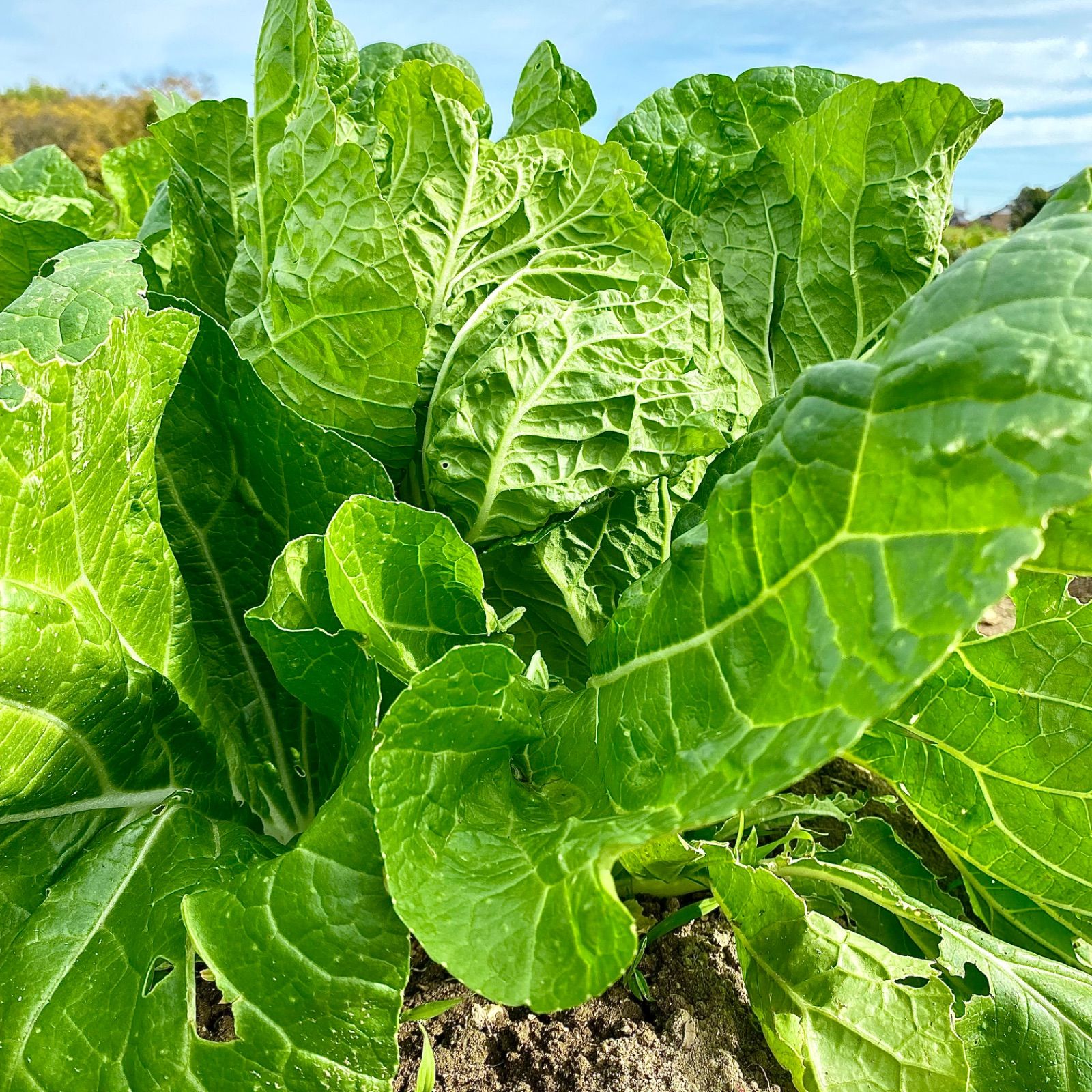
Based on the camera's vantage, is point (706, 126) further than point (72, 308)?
Yes

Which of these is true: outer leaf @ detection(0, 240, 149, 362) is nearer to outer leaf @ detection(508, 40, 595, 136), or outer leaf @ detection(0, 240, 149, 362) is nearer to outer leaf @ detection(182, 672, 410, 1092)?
outer leaf @ detection(182, 672, 410, 1092)

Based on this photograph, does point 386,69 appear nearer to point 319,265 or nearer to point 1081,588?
point 319,265

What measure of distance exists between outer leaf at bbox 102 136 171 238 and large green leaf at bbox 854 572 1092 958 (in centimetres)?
248

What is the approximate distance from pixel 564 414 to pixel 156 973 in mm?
965

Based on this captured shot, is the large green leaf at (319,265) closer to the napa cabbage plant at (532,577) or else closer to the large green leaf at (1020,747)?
the napa cabbage plant at (532,577)

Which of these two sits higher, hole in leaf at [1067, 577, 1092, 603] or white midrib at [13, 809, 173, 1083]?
white midrib at [13, 809, 173, 1083]

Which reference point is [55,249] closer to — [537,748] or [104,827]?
[104,827]

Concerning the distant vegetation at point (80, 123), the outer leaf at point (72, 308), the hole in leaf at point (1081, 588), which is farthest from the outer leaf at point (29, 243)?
the distant vegetation at point (80, 123)

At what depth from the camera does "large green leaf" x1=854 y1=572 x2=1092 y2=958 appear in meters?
1.46

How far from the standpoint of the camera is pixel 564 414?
151cm

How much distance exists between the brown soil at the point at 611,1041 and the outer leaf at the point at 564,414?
728 mm

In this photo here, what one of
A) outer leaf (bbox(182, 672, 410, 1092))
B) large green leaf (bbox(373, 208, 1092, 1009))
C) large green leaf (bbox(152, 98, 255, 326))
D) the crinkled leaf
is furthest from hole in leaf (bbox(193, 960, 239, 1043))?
large green leaf (bbox(152, 98, 255, 326))

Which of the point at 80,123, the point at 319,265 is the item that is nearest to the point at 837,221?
the point at 319,265

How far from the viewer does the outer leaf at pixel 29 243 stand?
1.98 metres
